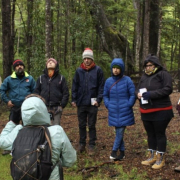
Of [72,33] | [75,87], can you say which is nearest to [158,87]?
[75,87]

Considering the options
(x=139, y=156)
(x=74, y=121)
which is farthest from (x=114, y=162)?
(x=74, y=121)

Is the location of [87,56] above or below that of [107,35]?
below

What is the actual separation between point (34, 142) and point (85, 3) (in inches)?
540

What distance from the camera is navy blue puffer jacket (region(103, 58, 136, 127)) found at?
523 cm

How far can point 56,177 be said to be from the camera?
9.42 ft

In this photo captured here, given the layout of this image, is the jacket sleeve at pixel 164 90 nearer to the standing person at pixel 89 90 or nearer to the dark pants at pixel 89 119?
the standing person at pixel 89 90

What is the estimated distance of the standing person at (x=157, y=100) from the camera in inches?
182

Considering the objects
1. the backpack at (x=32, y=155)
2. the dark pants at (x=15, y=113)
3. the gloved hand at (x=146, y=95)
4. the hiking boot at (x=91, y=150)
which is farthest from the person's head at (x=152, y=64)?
the dark pants at (x=15, y=113)

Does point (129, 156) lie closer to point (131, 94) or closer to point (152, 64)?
point (131, 94)

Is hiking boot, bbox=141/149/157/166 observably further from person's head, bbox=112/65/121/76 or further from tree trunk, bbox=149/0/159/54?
tree trunk, bbox=149/0/159/54

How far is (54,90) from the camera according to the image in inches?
229

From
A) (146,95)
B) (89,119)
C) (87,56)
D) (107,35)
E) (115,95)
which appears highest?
(107,35)

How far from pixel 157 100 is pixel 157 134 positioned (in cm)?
65

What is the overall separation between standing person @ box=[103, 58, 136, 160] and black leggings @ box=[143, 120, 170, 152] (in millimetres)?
470
